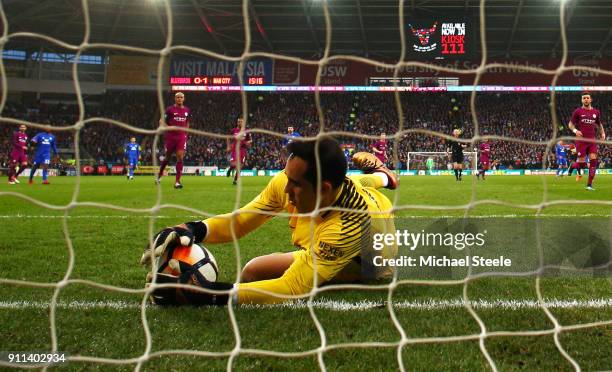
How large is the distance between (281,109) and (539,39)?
52.6 ft

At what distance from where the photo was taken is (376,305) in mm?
2727

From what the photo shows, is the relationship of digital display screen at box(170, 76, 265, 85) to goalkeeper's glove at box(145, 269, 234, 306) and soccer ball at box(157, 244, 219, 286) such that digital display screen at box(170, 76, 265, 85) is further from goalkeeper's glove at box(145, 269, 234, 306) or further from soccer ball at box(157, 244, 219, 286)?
goalkeeper's glove at box(145, 269, 234, 306)

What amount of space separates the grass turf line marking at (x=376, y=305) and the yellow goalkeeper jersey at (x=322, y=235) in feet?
0.39

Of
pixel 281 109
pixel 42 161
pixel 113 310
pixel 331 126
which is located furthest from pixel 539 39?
pixel 113 310

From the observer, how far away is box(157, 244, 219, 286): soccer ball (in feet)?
8.64

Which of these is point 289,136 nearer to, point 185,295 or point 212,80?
point 185,295

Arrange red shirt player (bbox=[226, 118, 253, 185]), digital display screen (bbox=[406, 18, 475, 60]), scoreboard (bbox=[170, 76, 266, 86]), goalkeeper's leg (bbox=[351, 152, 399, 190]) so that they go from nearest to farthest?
red shirt player (bbox=[226, 118, 253, 185]) → goalkeeper's leg (bbox=[351, 152, 399, 190]) → digital display screen (bbox=[406, 18, 475, 60]) → scoreboard (bbox=[170, 76, 266, 86])

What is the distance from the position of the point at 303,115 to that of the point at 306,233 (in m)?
29.6

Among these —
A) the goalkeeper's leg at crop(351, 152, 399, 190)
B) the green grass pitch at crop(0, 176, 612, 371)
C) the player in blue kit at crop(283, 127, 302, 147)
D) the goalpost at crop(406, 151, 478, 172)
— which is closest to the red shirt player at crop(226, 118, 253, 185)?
the player in blue kit at crop(283, 127, 302, 147)

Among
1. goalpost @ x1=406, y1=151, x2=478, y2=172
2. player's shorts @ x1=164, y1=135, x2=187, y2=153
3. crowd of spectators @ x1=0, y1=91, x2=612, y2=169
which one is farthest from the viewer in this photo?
crowd of spectators @ x1=0, y1=91, x2=612, y2=169

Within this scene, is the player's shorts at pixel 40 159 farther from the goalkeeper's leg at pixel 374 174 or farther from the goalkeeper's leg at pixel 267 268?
the goalkeeper's leg at pixel 267 268

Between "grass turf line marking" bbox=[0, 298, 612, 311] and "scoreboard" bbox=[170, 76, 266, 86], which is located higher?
"scoreboard" bbox=[170, 76, 266, 86]

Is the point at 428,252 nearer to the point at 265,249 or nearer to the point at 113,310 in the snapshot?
the point at 265,249

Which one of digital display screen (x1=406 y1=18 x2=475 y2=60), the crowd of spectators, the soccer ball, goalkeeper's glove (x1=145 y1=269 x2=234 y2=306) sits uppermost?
digital display screen (x1=406 y1=18 x2=475 y2=60)
